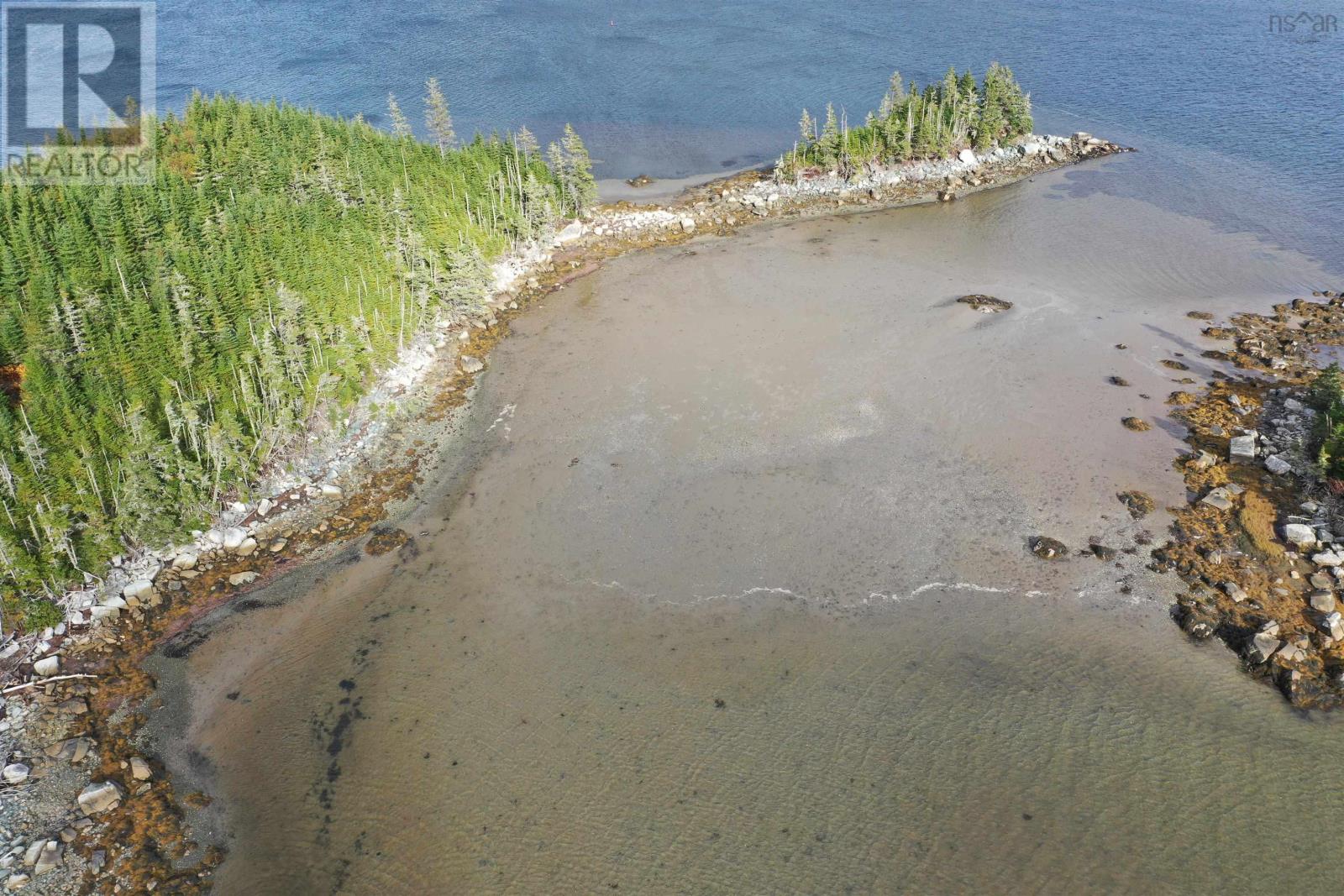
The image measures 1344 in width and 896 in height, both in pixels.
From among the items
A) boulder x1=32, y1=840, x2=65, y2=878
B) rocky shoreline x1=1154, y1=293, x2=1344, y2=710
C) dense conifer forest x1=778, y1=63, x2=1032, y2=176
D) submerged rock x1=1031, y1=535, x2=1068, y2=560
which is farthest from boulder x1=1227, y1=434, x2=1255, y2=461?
boulder x1=32, y1=840, x2=65, y2=878

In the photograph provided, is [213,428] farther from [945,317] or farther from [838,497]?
[945,317]

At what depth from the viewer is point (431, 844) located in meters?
18.6

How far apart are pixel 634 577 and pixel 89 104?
202 feet

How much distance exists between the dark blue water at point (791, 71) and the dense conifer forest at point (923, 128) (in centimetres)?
553

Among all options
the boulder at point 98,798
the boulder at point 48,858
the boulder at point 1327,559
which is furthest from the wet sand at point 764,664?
the boulder at point 1327,559

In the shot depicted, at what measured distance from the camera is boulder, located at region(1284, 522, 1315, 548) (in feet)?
83.5

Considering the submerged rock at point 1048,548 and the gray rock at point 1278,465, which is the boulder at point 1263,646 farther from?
the gray rock at point 1278,465

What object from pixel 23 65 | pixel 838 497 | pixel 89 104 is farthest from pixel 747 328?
pixel 23 65

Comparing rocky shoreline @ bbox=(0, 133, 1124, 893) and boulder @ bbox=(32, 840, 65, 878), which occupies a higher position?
rocky shoreline @ bbox=(0, 133, 1124, 893)

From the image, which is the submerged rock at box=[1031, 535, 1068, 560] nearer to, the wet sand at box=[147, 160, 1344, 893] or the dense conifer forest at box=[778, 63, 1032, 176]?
the wet sand at box=[147, 160, 1344, 893]

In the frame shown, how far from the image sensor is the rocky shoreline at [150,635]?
17938mm
